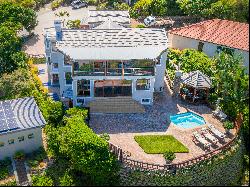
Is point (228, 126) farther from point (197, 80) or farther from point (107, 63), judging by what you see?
point (107, 63)

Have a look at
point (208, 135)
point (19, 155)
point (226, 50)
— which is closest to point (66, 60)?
point (19, 155)

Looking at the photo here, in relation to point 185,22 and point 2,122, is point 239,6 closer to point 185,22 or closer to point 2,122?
point 185,22

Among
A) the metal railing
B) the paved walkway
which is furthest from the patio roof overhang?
the paved walkway

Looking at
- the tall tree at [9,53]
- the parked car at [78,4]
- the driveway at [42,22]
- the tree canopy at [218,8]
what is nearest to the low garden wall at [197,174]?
the tall tree at [9,53]

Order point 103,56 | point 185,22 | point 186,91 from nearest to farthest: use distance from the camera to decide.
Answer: point 103,56 → point 186,91 → point 185,22

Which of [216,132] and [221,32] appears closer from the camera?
[216,132]

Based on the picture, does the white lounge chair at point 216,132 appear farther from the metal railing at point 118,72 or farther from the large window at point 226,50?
the large window at point 226,50

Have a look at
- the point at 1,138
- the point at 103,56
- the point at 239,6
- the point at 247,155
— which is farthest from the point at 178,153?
the point at 239,6
